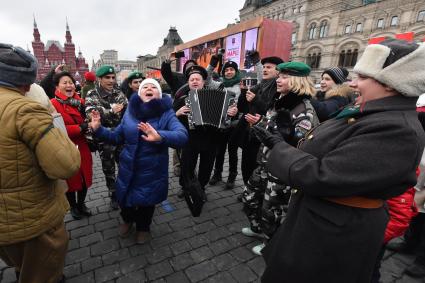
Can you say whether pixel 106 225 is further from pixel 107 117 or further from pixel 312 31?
pixel 312 31

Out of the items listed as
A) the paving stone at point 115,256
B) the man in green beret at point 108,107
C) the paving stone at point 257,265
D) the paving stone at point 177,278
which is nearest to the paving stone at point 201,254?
the paving stone at point 177,278

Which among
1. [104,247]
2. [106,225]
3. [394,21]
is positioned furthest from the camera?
[394,21]

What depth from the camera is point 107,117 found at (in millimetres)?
3773

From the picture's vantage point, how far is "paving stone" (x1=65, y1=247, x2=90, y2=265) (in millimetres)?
2707

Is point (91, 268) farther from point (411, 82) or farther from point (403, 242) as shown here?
point (403, 242)

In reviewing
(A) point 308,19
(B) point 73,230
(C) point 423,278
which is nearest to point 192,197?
(B) point 73,230

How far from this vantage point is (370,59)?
124cm

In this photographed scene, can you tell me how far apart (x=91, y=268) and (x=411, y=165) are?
3140mm

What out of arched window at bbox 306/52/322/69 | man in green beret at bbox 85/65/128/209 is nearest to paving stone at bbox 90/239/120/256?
man in green beret at bbox 85/65/128/209

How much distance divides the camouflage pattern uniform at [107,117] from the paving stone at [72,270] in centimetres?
135

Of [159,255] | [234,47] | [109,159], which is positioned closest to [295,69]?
[159,255]

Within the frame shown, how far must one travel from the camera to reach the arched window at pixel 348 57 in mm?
32809

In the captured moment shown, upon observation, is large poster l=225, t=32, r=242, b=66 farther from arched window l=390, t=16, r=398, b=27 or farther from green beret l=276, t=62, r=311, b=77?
arched window l=390, t=16, r=398, b=27

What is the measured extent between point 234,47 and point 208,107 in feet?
15.9
